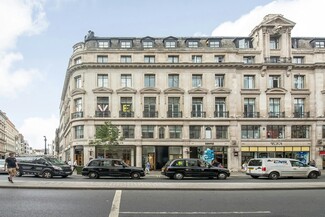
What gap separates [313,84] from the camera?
2234 inches

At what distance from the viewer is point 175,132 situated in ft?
181

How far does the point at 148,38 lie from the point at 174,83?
24.4 feet

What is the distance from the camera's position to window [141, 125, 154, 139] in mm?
54875

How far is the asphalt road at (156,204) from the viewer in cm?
1182

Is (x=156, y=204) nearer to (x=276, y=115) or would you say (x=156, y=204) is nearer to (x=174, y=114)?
(x=174, y=114)

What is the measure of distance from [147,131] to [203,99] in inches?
342

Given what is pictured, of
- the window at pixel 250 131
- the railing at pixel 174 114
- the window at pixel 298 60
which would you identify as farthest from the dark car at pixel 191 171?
the window at pixel 298 60

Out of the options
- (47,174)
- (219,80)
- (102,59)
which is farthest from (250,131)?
(47,174)

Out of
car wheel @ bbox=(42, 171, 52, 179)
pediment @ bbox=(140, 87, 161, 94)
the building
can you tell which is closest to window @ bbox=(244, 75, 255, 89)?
the building

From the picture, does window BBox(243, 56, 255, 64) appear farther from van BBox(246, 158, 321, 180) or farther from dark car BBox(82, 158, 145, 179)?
dark car BBox(82, 158, 145, 179)

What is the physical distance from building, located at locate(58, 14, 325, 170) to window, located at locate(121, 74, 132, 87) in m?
0.13

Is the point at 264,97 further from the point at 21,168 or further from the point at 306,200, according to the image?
the point at 306,200

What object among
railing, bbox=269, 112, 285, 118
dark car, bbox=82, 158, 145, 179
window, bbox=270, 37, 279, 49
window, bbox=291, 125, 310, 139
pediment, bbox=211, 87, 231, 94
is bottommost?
dark car, bbox=82, 158, 145, 179

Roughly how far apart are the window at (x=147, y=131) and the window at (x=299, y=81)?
20.8m
